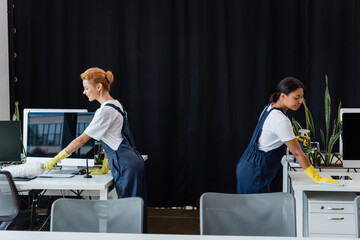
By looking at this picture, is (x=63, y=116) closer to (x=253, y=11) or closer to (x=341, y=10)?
(x=253, y=11)

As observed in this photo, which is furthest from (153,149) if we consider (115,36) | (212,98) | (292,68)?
(292,68)

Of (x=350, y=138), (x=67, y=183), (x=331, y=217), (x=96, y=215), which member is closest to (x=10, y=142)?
(x=67, y=183)

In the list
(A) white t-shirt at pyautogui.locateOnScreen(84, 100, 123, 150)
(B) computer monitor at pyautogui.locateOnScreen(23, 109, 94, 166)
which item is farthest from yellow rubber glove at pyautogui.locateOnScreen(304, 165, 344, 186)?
(B) computer monitor at pyautogui.locateOnScreen(23, 109, 94, 166)

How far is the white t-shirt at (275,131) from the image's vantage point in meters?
2.64

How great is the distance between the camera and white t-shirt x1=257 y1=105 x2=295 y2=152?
104 inches

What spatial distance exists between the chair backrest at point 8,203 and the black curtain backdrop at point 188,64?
191 cm

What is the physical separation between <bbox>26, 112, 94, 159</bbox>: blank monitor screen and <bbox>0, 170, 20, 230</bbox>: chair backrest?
0.50 meters

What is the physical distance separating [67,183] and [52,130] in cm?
54

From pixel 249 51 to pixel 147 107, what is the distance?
1256 millimetres

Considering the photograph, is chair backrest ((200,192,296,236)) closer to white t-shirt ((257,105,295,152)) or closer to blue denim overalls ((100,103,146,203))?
white t-shirt ((257,105,295,152))

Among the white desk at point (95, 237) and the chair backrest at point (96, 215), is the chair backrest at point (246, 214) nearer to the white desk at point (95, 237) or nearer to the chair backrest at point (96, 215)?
the white desk at point (95, 237)

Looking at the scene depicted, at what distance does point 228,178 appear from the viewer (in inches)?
175

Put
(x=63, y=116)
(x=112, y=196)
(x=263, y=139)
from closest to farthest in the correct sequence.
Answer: (x=263, y=139), (x=63, y=116), (x=112, y=196)

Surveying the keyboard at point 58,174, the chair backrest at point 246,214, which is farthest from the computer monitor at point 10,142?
the chair backrest at point 246,214
